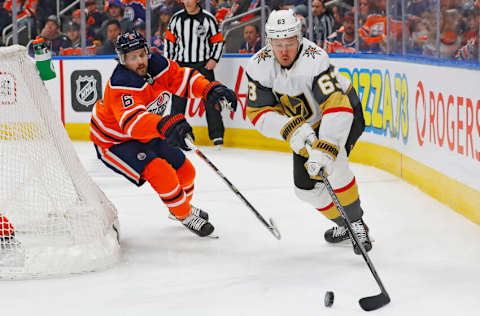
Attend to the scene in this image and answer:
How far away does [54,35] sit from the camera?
7.52 m

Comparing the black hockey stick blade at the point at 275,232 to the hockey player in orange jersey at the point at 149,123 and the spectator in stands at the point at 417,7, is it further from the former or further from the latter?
the spectator in stands at the point at 417,7

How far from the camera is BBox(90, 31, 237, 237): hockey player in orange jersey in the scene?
127 inches

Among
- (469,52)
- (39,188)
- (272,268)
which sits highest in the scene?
(469,52)

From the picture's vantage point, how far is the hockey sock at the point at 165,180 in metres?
3.43

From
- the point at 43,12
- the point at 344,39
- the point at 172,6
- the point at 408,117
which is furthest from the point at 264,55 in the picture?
the point at 43,12

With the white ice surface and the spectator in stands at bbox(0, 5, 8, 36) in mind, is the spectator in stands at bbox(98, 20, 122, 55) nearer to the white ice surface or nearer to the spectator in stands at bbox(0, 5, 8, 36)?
the spectator in stands at bbox(0, 5, 8, 36)

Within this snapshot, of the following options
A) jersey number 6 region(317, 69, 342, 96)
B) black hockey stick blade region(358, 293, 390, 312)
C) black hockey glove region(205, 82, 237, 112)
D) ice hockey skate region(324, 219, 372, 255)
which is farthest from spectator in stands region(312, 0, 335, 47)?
black hockey stick blade region(358, 293, 390, 312)

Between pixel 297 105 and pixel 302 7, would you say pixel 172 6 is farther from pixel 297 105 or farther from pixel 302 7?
pixel 297 105

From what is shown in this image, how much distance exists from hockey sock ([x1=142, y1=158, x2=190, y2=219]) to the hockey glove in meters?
0.67

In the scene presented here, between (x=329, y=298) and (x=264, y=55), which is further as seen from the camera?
(x=264, y=55)

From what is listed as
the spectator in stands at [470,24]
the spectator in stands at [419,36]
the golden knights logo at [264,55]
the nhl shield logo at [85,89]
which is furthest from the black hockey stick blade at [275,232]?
the nhl shield logo at [85,89]

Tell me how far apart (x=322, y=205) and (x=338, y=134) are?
42 cm

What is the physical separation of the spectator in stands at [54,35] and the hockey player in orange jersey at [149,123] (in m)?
4.18

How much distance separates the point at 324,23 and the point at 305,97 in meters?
3.54
